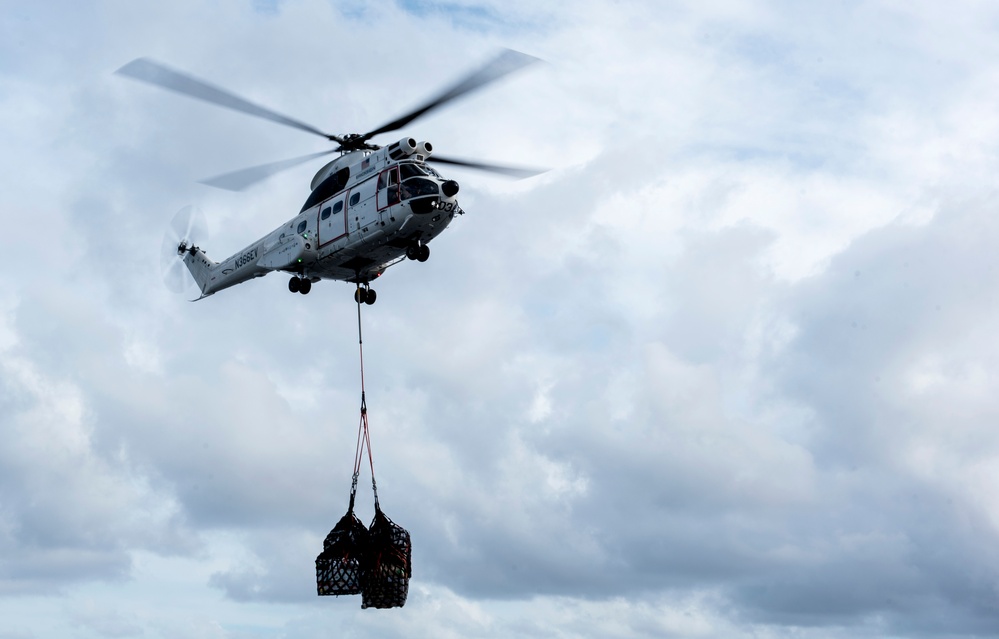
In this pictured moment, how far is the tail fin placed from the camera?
56906mm

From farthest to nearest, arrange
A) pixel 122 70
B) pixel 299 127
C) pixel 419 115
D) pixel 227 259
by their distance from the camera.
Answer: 1. pixel 227 259
2. pixel 299 127
3. pixel 419 115
4. pixel 122 70

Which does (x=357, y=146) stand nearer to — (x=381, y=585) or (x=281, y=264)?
(x=281, y=264)

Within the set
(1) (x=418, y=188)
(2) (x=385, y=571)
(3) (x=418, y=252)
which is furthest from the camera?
(3) (x=418, y=252)

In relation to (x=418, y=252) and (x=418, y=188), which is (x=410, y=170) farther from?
(x=418, y=252)

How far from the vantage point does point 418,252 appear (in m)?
46.2

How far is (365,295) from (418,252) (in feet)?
15.1

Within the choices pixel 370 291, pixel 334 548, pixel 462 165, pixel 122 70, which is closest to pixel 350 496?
pixel 334 548

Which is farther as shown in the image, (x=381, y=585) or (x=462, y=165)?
(x=462, y=165)

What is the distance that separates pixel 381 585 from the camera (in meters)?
40.8

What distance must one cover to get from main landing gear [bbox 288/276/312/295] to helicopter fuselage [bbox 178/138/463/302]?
0.04m

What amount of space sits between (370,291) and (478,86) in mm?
11897

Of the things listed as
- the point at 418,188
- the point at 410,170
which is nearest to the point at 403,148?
the point at 410,170

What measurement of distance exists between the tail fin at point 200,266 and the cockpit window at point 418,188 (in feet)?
50.0

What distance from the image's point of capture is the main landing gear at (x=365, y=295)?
49469 mm
